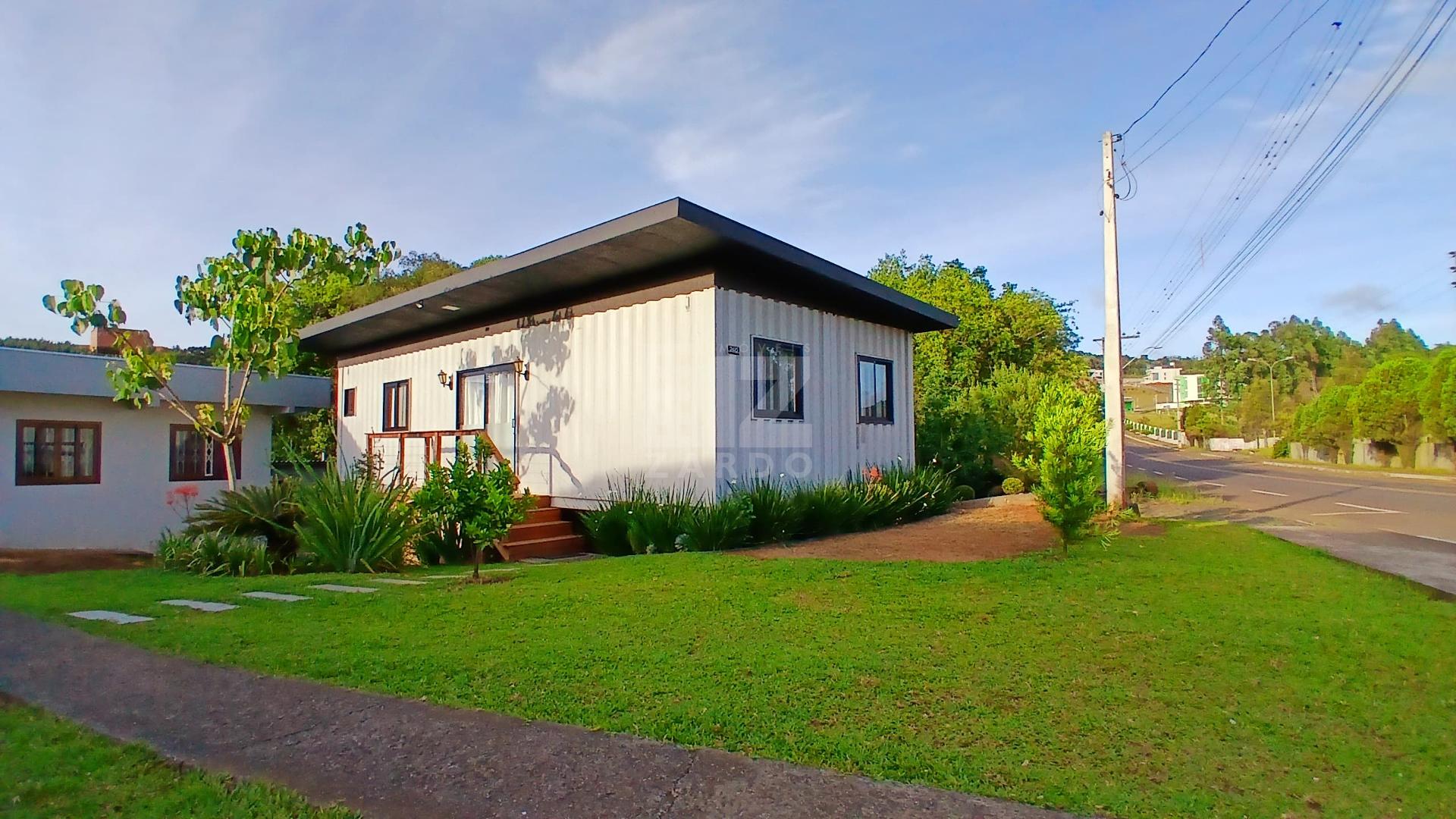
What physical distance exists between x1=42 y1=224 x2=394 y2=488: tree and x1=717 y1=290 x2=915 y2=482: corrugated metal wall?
20.3 feet

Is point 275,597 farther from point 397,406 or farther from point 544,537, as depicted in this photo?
point 397,406

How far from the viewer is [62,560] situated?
10.9m

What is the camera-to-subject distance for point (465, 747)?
3.48 metres

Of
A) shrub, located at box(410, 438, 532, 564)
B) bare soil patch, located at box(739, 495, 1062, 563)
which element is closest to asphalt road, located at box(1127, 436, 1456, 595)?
bare soil patch, located at box(739, 495, 1062, 563)

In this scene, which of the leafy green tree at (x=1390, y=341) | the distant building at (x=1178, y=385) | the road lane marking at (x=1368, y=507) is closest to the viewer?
the road lane marking at (x=1368, y=507)

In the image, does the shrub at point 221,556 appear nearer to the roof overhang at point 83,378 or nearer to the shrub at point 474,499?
the shrub at point 474,499

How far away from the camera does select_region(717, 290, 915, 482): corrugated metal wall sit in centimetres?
1028

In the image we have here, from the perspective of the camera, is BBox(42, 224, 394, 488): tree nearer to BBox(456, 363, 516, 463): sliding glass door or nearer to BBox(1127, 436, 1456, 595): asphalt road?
BBox(456, 363, 516, 463): sliding glass door

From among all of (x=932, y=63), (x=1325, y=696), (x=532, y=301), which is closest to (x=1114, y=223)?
(x=932, y=63)

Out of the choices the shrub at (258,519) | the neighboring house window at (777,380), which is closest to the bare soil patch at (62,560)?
the shrub at (258,519)

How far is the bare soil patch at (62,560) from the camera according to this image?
10195 millimetres

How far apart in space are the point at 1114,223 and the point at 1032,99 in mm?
2545

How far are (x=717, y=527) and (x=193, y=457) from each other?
42.0ft

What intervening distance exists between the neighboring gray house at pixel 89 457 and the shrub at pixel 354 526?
7257 mm
